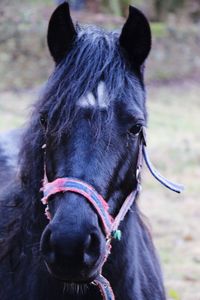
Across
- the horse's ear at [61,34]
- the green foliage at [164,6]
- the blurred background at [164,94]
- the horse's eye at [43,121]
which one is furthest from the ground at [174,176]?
the green foliage at [164,6]

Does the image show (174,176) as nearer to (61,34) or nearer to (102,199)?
(61,34)

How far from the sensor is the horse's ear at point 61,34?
2862 millimetres

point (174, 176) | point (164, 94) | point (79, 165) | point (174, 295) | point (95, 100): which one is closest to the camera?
point (79, 165)

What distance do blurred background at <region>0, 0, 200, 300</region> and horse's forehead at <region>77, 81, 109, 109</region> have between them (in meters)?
0.66

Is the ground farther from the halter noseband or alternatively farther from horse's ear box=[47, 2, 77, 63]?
the halter noseband

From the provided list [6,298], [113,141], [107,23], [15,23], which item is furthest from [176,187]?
[107,23]

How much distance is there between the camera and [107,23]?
51.7 feet

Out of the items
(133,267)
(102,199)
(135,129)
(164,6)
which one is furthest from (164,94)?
(102,199)

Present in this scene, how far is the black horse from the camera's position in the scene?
2.41 metres

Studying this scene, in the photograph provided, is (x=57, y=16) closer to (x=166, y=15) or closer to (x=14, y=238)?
(x=14, y=238)

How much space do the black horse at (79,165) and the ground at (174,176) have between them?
503 millimetres

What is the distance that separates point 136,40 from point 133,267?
3.31 ft

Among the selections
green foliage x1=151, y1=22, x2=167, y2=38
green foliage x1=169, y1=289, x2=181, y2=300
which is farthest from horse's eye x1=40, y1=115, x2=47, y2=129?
green foliage x1=151, y1=22, x2=167, y2=38

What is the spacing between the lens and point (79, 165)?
8.33 feet
